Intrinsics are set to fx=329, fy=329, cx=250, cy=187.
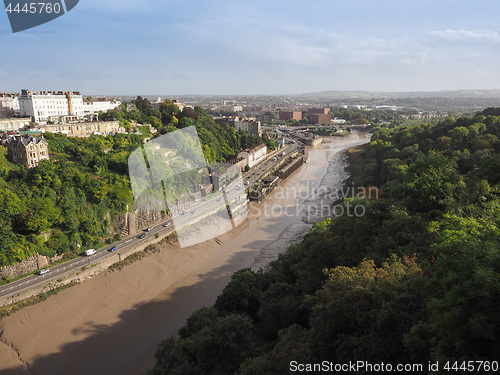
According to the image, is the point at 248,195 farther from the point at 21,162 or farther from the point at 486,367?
the point at 486,367

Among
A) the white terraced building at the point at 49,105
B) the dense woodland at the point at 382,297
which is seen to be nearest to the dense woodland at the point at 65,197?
the white terraced building at the point at 49,105

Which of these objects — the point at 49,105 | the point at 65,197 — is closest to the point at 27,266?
the point at 65,197

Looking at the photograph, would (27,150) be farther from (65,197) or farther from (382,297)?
(382,297)

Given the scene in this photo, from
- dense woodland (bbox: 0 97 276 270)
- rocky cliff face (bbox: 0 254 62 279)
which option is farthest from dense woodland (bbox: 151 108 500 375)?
dense woodland (bbox: 0 97 276 270)

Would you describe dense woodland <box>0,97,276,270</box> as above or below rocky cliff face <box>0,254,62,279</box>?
above

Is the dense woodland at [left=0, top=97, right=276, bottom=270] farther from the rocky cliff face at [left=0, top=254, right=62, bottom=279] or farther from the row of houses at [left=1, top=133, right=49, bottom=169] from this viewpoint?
the row of houses at [left=1, top=133, right=49, bottom=169]
